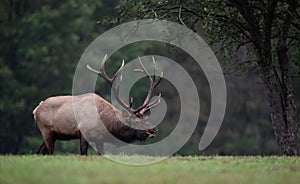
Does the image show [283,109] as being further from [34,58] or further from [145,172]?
[34,58]

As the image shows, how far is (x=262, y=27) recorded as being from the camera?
17469 millimetres

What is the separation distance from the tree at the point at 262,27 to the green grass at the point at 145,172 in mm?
3791

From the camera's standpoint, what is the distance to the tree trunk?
16.6 m

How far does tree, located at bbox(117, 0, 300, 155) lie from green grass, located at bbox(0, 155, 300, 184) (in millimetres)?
3791

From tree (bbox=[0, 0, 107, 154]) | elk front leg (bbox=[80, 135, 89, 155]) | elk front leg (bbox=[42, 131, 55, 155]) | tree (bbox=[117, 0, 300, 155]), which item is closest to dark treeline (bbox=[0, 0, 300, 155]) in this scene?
tree (bbox=[0, 0, 107, 154])

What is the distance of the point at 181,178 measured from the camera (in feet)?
34.7

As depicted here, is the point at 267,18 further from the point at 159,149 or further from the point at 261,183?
the point at 159,149

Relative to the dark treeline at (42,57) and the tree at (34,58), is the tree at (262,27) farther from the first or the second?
the tree at (34,58)

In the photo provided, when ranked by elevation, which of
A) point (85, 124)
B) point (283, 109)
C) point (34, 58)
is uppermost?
point (283, 109)

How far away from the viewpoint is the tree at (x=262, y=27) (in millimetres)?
16500

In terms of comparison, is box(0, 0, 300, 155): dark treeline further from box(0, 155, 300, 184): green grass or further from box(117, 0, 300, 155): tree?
box(0, 155, 300, 184): green grass

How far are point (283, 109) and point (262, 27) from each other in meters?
1.95

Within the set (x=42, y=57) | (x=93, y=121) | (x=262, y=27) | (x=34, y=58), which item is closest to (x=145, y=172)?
(x=93, y=121)

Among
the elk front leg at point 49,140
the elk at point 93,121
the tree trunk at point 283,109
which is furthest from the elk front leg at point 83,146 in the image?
the tree trunk at point 283,109
